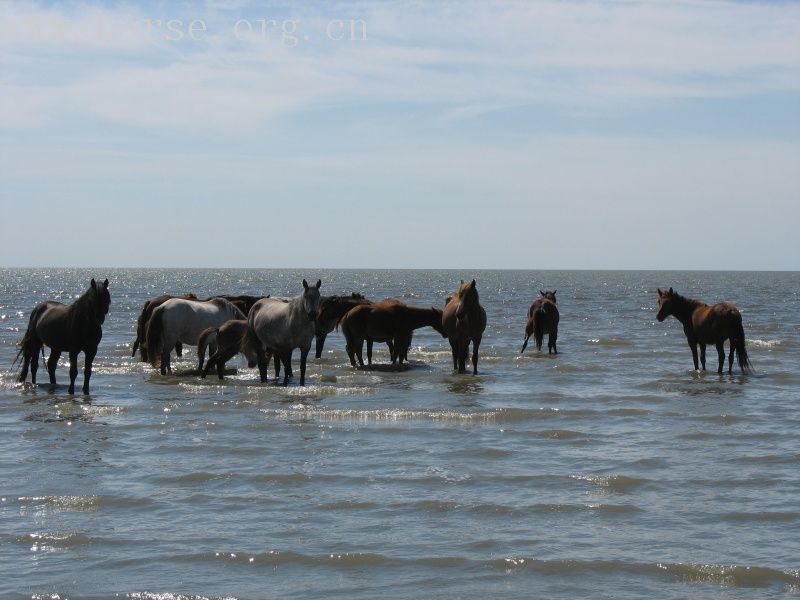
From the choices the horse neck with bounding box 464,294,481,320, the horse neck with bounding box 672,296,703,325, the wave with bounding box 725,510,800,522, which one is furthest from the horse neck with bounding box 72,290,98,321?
the horse neck with bounding box 672,296,703,325

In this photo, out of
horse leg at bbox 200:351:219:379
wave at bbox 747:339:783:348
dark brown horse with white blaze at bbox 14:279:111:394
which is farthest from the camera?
wave at bbox 747:339:783:348

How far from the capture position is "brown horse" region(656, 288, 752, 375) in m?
19.8

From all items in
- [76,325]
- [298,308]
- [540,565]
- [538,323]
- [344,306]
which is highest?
[298,308]

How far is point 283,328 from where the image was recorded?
17.3m

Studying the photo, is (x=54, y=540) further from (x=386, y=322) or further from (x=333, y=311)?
(x=333, y=311)

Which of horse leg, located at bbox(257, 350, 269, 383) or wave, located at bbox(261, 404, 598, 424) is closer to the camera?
wave, located at bbox(261, 404, 598, 424)

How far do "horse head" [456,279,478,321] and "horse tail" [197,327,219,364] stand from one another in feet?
13.6

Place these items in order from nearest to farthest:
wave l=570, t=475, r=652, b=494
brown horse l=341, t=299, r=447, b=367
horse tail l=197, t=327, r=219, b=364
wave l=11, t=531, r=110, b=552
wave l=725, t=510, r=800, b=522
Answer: wave l=11, t=531, r=110, b=552
wave l=725, t=510, r=800, b=522
wave l=570, t=475, r=652, b=494
horse tail l=197, t=327, r=219, b=364
brown horse l=341, t=299, r=447, b=367

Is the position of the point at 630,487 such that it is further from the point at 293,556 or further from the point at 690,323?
the point at 690,323

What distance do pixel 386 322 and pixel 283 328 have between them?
4.35 m

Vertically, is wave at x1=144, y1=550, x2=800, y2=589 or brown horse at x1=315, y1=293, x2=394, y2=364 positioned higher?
brown horse at x1=315, y1=293, x2=394, y2=364

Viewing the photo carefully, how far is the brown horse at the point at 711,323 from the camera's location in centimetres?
1975

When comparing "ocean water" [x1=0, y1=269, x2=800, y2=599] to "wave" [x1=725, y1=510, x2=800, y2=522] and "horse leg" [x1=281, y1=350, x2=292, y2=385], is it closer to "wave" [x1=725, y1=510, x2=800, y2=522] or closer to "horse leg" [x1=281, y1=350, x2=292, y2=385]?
"wave" [x1=725, y1=510, x2=800, y2=522]

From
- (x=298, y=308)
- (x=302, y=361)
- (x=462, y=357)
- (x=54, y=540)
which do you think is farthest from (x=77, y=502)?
(x=462, y=357)
